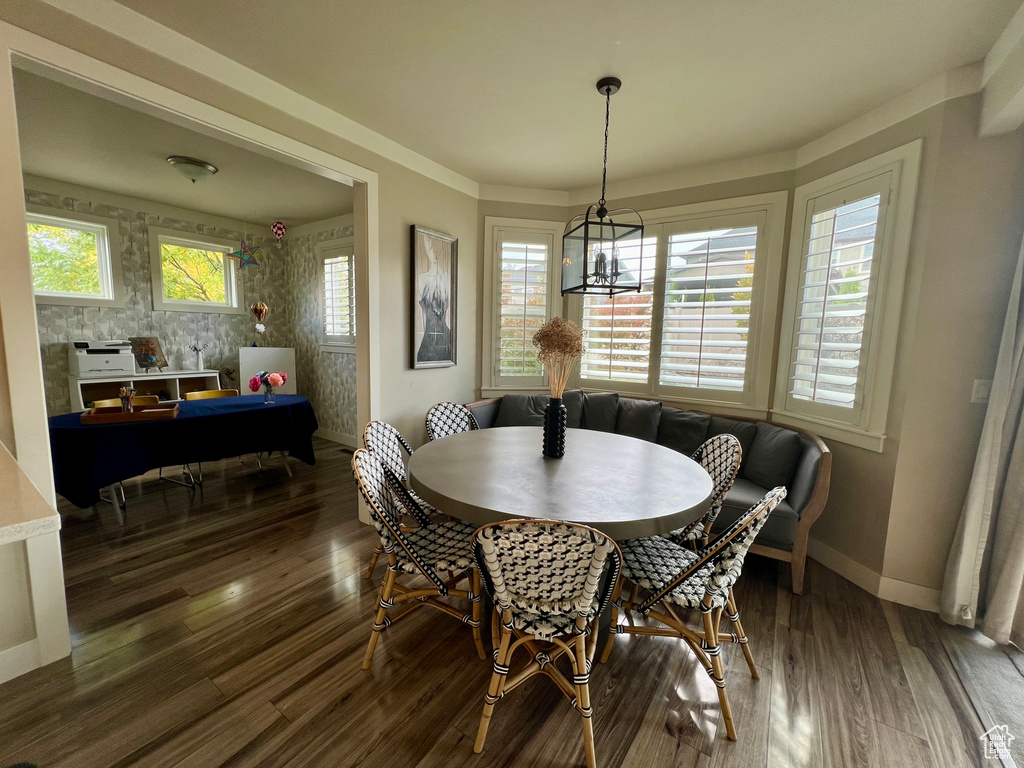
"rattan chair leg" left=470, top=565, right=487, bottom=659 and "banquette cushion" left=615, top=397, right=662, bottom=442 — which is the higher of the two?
"banquette cushion" left=615, top=397, right=662, bottom=442

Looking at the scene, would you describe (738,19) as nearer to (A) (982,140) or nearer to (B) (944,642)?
(A) (982,140)

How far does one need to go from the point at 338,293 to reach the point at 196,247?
5.69ft

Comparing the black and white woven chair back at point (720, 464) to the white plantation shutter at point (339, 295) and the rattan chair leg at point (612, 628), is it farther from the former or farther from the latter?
the white plantation shutter at point (339, 295)

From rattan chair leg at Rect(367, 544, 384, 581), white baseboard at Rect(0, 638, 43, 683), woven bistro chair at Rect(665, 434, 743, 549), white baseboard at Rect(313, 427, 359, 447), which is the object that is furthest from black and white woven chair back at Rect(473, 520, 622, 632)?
white baseboard at Rect(313, 427, 359, 447)

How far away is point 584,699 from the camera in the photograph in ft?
4.57

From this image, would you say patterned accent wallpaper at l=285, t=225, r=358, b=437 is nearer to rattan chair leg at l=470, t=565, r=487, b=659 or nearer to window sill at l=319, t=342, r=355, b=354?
window sill at l=319, t=342, r=355, b=354

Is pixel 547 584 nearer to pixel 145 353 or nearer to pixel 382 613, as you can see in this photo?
pixel 382 613

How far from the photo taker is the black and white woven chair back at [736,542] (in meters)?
1.43

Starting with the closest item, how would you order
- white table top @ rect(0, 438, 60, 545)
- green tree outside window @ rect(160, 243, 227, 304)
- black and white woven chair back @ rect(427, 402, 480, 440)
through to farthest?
white table top @ rect(0, 438, 60, 545), black and white woven chair back @ rect(427, 402, 480, 440), green tree outside window @ rect(160, 243, 227, 304)

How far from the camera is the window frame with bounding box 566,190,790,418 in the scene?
10.0 feet

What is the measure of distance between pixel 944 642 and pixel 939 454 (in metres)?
0.91

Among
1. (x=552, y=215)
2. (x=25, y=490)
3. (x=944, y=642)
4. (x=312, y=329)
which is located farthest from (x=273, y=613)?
(x=312, y=329)

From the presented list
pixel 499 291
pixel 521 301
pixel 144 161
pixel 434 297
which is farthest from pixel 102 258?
pixel 521 301

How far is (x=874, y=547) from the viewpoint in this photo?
2408 millimetres
